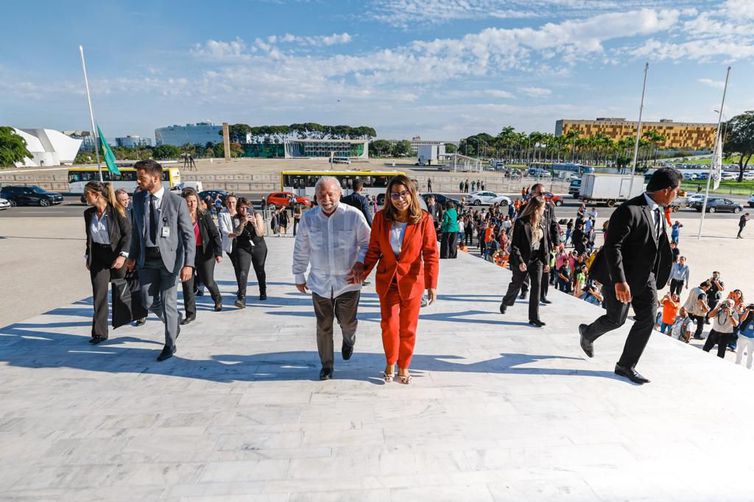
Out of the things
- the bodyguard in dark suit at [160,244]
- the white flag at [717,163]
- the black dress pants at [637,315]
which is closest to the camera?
the black dress pants at [637,315]

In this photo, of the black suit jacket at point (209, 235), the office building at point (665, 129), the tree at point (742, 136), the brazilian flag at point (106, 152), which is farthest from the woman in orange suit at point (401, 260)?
the office building at point (665, 129)

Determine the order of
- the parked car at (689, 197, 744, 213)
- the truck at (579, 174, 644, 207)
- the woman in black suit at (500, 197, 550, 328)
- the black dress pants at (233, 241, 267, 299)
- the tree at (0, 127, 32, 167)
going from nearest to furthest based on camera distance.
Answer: the woman in black suit at (500, 197, 550, 328)
the black dress pants at (233, 241, 267, 299)
the parked car at (689, 197, 744, 213)
the truck at (579, 174, 644, 207)
the tree at (0, 127, 32, 167)

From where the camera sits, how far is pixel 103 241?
4.04 m

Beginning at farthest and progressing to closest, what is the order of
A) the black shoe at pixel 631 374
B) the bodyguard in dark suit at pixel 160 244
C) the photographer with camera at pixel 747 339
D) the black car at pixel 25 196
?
the black car at pixel 25 196 → the photographer with camera at pixel 747 339 → the bodyguard in dark suit at pixel 160 244 → the black shoe at pixel 631 374

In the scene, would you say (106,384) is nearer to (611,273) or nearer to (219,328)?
(219,328)

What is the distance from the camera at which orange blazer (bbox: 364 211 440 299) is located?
289cm

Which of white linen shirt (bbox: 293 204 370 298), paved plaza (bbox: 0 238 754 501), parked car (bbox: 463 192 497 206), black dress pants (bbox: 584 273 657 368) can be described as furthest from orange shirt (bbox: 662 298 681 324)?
parked car (bbox: 463 192 497 206)

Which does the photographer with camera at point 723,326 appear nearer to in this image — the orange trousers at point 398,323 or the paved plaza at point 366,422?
the paved plaza at point 366,422

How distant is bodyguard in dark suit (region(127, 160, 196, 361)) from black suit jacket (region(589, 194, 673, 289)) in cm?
359

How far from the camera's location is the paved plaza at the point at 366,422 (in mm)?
2078

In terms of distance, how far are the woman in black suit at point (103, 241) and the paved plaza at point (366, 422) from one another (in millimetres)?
357

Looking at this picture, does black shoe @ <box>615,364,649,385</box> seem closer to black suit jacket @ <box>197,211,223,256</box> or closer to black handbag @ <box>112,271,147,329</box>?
black handbag @ <box>112,271,147,329</box>

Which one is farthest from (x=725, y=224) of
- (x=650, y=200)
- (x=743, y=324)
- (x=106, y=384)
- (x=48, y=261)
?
(x=48, y=261)

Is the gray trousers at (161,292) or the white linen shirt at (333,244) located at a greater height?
the white linen shirt at (333,244)
